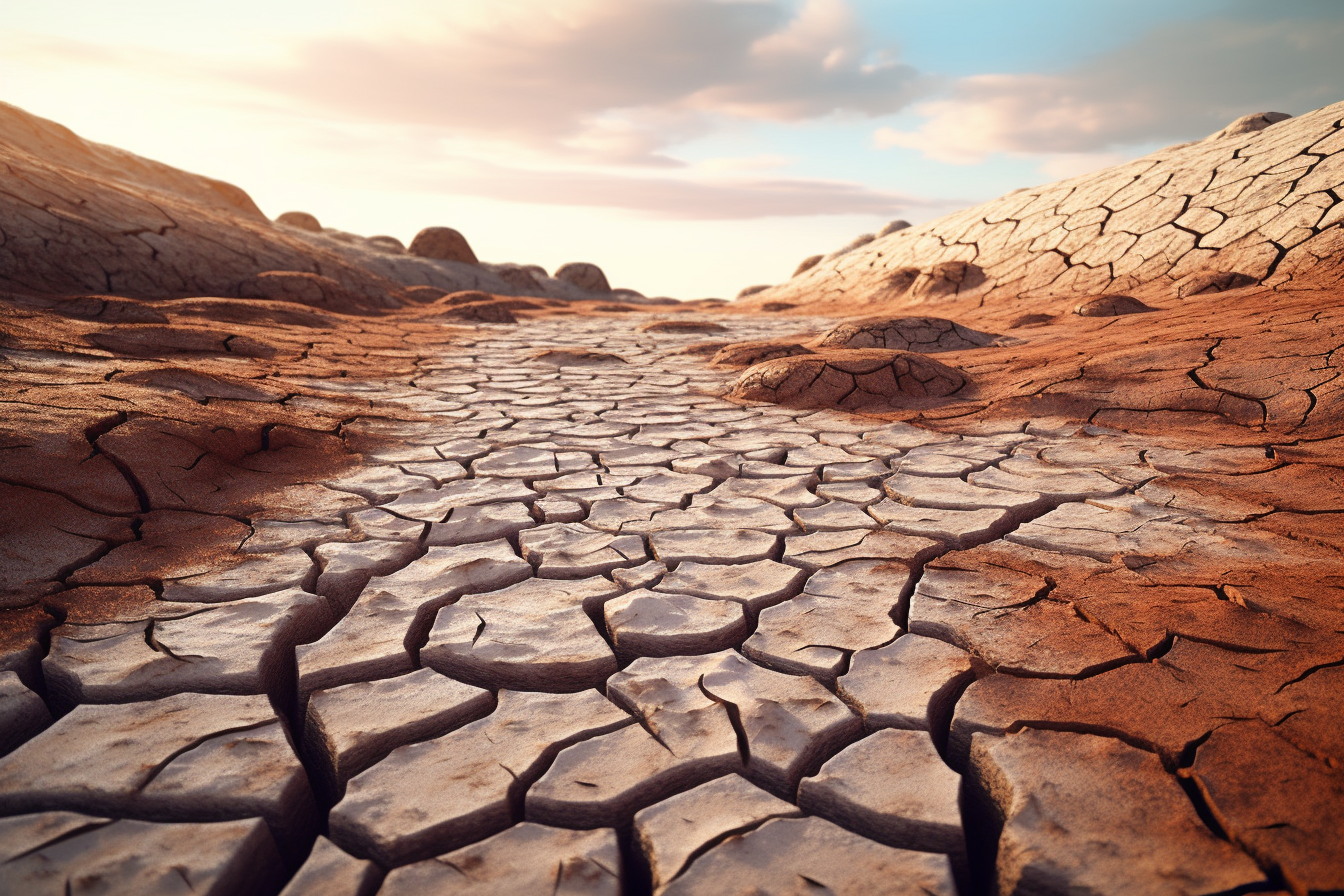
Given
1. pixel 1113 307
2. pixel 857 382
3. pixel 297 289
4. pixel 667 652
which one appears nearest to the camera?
pixel 667 652

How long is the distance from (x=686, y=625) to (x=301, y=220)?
48.7ft

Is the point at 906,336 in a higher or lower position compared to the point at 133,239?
lower

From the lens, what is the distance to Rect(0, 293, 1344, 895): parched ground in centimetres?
93

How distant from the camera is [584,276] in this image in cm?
1625

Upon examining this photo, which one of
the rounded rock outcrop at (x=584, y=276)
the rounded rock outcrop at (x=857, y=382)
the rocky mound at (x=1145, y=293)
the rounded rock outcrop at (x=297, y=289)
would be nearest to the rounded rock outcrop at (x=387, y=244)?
the rounded rock outcrop at (x=584, y=276)

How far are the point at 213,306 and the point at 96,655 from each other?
534 centimetres

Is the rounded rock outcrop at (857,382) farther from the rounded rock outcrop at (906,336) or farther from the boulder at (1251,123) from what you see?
the boulder at (1251,123)

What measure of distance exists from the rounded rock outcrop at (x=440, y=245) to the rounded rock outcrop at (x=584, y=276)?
2.63 metres

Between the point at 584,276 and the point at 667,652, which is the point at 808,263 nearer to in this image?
the point at 584,276

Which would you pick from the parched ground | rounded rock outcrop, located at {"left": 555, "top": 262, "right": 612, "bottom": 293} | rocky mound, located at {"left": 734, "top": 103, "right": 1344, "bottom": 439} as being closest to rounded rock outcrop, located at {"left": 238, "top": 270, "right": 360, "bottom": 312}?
the parched ground

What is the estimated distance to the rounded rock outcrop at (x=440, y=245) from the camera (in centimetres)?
1348

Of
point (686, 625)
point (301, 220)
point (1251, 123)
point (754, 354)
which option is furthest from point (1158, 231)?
point (301, 220)

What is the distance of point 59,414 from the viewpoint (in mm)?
2213

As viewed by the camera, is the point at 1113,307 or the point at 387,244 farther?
the point at 387,244
